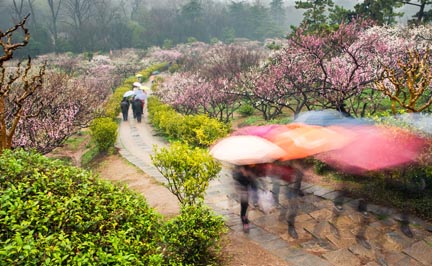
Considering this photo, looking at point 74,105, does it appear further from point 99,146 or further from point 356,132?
point 356,132

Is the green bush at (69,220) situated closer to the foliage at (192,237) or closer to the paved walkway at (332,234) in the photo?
the foliage at (192,237)

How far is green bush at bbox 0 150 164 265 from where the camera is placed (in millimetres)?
2937

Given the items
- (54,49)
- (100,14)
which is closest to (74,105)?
(54,49)

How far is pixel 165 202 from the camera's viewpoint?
7.93m

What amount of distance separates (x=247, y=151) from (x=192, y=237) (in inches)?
70.1

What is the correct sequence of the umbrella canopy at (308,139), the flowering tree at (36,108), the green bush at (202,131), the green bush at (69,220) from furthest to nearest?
the green bush at (202,131)
the flowering tree at (36,108)
the umbrella canopy at (308,139)
the green bush at (69,220)

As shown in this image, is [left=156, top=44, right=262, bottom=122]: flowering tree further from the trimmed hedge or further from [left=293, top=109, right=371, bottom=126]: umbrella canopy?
the trimmed hedge

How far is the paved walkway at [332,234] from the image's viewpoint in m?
5.32

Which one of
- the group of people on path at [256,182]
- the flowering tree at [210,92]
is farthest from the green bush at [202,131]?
the group of people on path at [256,182]

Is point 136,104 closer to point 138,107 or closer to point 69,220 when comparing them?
point 138,107

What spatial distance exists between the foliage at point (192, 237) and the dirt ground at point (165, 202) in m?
0.50

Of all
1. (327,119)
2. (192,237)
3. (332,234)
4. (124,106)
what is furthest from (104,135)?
(332,234)

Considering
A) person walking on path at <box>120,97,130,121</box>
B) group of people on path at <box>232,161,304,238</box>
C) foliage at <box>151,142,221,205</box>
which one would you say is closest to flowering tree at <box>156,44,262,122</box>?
person walking on path at <box>120,97,130,121</box>

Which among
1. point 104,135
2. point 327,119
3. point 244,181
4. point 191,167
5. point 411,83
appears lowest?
point 104,135
